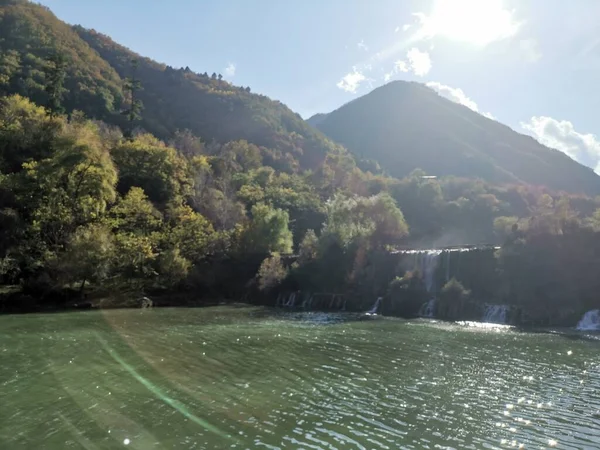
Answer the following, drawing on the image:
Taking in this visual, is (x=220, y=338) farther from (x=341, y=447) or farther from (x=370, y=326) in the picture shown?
(x=341, y=447)

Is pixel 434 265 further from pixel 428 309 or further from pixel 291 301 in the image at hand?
pixel 291 301

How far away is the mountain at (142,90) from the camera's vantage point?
342 ft

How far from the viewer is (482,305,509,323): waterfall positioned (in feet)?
140

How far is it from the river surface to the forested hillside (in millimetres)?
19221

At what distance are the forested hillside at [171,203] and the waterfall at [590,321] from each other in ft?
26.8

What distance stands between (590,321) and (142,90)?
128 metres

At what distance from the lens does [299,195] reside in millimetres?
96062

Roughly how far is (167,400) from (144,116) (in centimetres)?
12213

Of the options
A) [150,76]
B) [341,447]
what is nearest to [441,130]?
[150,76]

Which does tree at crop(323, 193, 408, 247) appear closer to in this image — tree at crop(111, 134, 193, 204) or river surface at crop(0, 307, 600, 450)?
tree at crop(111, 134, 193, 204)

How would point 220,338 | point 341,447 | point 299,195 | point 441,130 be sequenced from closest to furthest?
point 341,447 → point 220,338 → point 299,195 → point 441,130

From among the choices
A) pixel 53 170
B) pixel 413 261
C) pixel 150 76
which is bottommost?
pixel 413 261

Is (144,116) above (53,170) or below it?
above

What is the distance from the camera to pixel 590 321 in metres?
39.8
